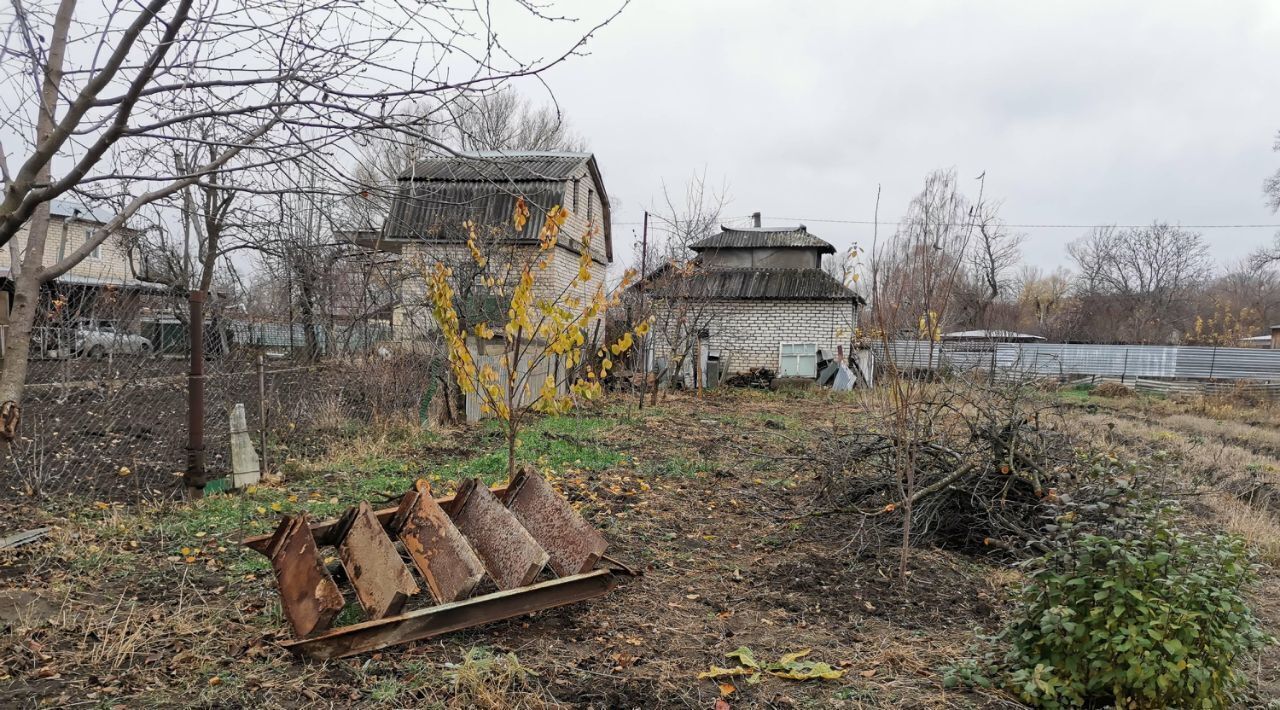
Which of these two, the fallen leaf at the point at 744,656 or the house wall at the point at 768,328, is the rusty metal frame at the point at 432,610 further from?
the house wall at the point at 768,328

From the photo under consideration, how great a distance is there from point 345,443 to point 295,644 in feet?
18.0

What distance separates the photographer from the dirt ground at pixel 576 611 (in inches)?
121

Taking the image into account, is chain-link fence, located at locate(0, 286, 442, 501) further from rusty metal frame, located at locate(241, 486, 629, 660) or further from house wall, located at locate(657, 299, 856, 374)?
house wall, located at locate(657, 299, 856, 374)

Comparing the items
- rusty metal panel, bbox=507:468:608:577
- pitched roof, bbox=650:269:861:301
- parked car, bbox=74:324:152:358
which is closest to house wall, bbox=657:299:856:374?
pitched roof, bbox=650:269:861:301

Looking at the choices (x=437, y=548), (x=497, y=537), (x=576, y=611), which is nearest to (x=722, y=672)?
(x=576, y=611)

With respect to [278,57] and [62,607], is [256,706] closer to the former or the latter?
[62,607]

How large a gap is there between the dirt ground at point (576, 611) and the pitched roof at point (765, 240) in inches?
584

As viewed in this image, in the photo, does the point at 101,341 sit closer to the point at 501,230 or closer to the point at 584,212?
the point at 501,230

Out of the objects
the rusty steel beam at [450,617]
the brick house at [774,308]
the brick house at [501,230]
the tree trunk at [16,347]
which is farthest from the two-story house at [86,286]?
the brick house at [774,308]

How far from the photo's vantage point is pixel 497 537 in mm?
4008

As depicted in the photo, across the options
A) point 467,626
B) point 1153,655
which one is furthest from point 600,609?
point 1153,655

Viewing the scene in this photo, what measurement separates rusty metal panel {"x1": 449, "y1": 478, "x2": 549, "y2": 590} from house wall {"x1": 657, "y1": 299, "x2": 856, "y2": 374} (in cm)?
1640

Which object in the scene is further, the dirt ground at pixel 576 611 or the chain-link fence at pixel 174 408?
the chain-link fence at pixel 174 408

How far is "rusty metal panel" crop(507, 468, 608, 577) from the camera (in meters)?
4.03
